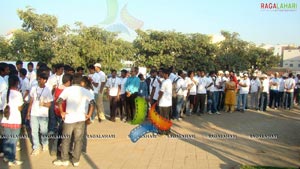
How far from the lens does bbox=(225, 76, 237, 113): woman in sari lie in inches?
579

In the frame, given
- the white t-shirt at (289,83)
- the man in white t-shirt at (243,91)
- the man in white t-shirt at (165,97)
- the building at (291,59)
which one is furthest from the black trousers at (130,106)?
the building at (291,59)

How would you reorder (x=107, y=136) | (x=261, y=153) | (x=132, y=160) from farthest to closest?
(x=107, y=136)
(x=261, y=153)
(x=132, y=160)

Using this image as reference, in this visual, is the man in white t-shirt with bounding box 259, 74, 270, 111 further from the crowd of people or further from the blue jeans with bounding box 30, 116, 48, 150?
the blue jeans with bounding box 30, 116, 48, 150

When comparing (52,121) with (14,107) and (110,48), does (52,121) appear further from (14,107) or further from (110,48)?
(110,48)

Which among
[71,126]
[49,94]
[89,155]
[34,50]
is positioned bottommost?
[89,155]

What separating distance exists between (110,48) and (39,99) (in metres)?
25.6

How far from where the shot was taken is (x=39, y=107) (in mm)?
7191

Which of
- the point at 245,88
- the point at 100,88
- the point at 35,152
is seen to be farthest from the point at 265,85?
the point at 35,152

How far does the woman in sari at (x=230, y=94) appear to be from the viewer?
48.3 ft

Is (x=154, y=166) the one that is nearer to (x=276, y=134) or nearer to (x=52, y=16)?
(x=276, y=134)

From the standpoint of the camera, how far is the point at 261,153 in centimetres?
776

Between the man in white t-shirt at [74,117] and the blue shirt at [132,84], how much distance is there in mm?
4994

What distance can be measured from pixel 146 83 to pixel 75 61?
18.3 meters

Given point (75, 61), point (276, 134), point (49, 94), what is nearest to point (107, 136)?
point (49, 94)
